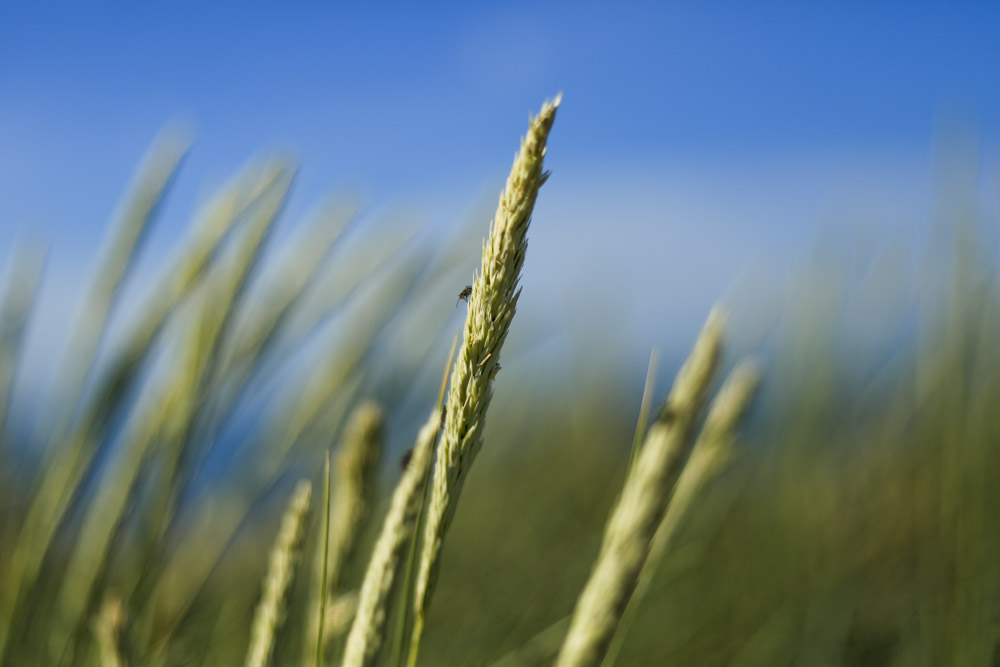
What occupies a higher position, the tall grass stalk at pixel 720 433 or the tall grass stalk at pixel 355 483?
the tall grass stalk at pixel 720 433

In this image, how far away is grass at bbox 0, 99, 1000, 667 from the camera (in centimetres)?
67

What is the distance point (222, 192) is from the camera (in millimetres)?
1238

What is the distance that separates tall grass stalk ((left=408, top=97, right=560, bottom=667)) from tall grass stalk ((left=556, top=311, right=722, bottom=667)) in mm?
148

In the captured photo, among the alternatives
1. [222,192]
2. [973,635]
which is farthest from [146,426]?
[973,635]

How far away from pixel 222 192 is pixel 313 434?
0.45 m

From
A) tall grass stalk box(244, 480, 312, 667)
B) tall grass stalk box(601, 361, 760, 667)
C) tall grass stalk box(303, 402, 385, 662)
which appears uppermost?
tall grass stalk box(601, 361, 760, 667)

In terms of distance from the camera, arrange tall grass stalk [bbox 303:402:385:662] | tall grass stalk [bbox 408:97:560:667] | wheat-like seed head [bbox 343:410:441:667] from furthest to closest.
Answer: tall grass stalk [bbox 303:402:385:662] → wheat-like seed head [bbox 343:410:441:667] → tall grass stalk [bbox 408:97:560:667]

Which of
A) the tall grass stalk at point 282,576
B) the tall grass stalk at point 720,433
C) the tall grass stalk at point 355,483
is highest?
the tall grass stalk at point 720,433

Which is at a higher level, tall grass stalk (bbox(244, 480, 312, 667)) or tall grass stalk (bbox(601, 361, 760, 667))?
tall grass stalk (bbox(601, 361, 760, 667))

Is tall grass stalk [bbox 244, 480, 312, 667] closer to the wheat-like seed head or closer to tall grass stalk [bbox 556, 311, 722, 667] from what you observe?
the wheat-like seed head

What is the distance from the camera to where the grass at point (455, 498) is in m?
0.67

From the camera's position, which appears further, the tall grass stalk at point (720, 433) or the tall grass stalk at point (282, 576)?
the tall grass stalk at point (720, 433)

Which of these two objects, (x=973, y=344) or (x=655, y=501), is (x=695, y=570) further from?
(x=655, y=501)

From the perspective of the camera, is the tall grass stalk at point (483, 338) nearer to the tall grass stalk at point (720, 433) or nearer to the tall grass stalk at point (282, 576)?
the tall grass stalk at point (282, 576)
